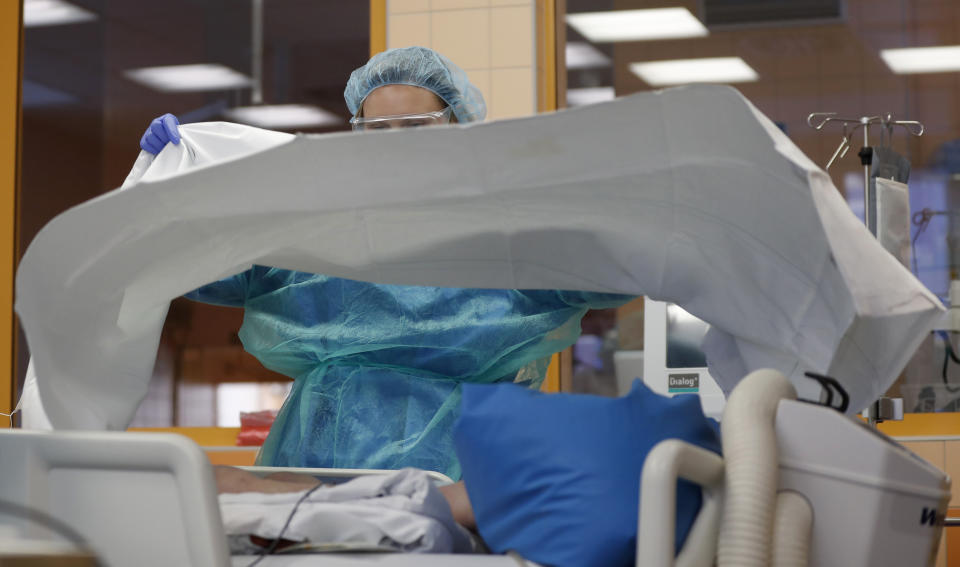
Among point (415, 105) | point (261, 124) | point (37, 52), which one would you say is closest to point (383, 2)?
point (261, 124)

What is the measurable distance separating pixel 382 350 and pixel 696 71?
97.9 inches

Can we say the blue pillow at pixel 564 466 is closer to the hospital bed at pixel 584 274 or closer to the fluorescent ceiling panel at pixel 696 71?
the hospital bed at pixel 584 274

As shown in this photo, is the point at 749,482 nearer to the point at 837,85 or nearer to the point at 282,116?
the point at 837,85

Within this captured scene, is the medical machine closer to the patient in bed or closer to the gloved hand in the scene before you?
the patient in bed

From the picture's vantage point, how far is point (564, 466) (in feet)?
3.15

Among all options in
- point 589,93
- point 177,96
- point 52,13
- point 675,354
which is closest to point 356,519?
point 675,354

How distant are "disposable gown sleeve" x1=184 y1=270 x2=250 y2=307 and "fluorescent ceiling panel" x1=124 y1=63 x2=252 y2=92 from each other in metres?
2.55

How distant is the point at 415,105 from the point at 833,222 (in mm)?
1142

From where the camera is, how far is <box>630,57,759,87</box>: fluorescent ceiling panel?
378 centimetres

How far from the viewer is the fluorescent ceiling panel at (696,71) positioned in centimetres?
378

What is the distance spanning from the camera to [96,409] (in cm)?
132

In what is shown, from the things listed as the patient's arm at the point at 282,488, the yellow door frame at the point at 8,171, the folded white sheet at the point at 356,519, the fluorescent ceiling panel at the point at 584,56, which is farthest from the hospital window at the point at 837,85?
the folded white sheet at the point at 356,519

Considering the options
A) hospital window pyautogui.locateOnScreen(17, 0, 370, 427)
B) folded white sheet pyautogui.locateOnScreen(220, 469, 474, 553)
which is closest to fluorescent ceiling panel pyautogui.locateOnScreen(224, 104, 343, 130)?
hospital window pyautogui.locateOnScreen(17, 0, 370, 427)

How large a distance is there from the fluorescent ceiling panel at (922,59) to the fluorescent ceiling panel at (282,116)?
Answer: 2068 mm
